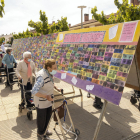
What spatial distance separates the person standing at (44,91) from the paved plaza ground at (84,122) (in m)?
0.51

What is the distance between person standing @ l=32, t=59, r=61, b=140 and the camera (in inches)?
109

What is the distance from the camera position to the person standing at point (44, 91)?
2.76 m

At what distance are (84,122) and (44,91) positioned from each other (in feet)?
5.91

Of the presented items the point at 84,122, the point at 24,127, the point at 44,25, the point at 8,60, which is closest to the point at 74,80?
the point at 84,122

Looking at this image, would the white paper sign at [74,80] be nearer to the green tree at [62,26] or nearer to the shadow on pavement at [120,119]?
the shadow on pavement at [120,119]

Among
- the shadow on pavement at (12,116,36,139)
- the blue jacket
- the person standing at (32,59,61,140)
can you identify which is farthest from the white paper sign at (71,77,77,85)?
the blue jacket

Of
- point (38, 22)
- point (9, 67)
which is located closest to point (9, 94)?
point (9, 67)

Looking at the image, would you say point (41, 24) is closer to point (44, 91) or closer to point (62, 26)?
point (62, 26)

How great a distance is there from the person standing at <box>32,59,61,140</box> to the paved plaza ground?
1.67 ft

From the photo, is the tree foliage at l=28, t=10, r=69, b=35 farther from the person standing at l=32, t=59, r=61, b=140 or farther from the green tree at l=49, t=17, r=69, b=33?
the person standing at l=32, t=59, r=61, b=140


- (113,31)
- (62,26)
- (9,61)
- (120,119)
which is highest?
(62,26)

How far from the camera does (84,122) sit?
4.12 m

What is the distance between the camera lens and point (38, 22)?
500 inches

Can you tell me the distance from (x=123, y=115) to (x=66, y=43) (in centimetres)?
276
